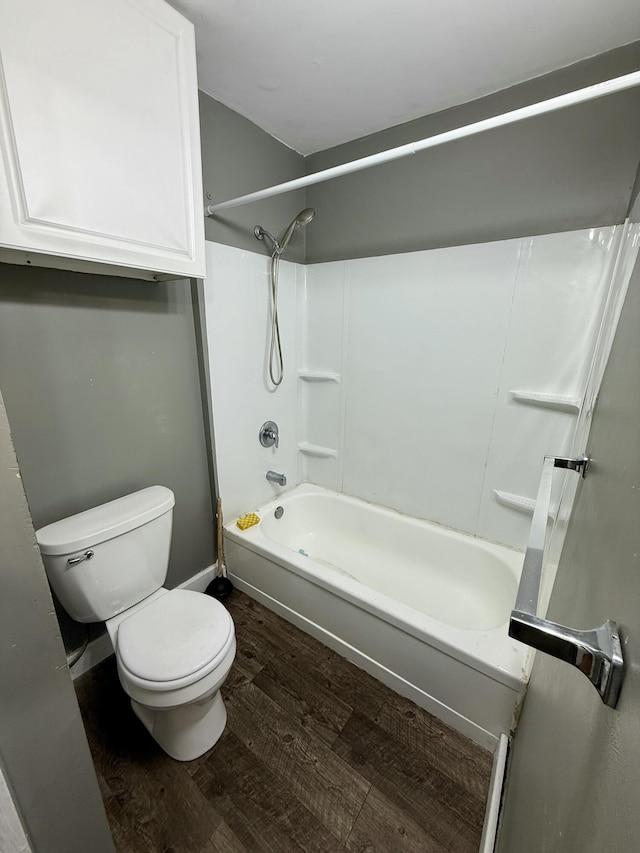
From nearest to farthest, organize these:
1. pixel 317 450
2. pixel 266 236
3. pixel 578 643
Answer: pixel 578 643 → pixel 266 236 → pixel 317 450

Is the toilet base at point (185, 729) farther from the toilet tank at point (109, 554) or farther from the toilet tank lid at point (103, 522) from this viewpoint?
the toilet tank lid at point (103, 522)

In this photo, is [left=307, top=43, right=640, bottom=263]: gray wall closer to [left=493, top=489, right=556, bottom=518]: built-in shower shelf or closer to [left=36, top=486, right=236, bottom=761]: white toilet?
[left=493, top=489, right=556, bottom=518]: built-in shower shelf

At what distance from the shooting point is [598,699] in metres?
0.39

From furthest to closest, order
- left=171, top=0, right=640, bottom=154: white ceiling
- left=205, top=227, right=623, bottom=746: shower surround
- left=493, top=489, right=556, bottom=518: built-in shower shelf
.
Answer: left=493, top=489, right=556, bottom=518: built-in shower shelf, left=205, top=227, right=623, bottom=746: shower surround, left=171, top=0, right=640, bottom=154: white ceiling

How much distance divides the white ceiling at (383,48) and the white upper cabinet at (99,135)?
0.82 feet

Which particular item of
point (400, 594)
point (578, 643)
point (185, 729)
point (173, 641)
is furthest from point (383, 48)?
point (185, 729)

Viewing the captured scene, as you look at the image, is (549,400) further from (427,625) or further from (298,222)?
(298,222)

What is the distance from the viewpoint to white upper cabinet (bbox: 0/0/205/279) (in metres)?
0.81

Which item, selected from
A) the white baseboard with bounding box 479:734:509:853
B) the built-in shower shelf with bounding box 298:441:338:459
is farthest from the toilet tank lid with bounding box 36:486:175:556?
the white baseboard with bounding box 479:734:509:853

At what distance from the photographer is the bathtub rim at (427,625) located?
1139 millimetres

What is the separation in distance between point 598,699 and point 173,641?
1155 millimetres

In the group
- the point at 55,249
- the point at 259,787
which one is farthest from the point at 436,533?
the point at 55,249

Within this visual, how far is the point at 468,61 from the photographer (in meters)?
1.28

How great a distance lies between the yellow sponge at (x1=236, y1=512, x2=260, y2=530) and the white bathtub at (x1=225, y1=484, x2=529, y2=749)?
0.06 meters
